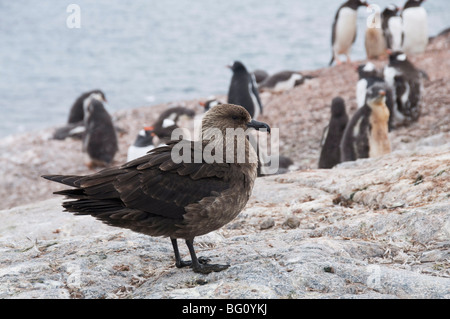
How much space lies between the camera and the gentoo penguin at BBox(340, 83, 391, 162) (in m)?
9.27

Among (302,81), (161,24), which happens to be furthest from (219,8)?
(302,81)

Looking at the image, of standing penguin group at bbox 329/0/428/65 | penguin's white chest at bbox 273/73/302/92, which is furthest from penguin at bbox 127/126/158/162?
standing penguin group at bbox 329/0/428/65

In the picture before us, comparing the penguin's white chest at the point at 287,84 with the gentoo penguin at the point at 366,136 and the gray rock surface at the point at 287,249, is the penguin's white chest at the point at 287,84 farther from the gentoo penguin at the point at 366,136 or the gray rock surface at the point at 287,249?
the gray rock surface at the point at 287,249

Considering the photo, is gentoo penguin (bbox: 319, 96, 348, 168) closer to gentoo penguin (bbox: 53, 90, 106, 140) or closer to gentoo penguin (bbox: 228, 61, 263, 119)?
gentoo penguin (bbox: 228, 61, 263, 119)

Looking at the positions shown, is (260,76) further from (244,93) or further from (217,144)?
(217,144)

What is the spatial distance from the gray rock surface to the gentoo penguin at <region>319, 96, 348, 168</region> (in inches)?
123

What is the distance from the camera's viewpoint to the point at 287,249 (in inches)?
162

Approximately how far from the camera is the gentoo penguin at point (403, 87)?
1091cm

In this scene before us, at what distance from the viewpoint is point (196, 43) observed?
38031 millimetres

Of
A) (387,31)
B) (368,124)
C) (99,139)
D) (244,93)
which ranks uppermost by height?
(387,31)

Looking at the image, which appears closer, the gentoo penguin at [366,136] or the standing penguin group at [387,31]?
the gentoo penguin at [366,136]

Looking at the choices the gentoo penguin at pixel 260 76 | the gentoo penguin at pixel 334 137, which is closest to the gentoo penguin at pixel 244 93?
the gentoo penguin at pixel 334 137

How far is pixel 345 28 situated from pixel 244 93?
22.1ft

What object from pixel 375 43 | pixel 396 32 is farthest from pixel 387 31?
pixel 375 43
